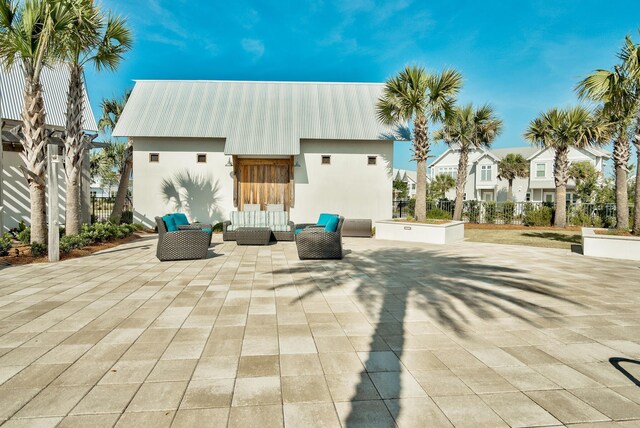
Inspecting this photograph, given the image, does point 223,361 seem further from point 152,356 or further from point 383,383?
point 383,383

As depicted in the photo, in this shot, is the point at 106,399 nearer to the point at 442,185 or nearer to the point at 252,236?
the point at 252,236

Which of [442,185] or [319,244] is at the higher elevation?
[442,185]

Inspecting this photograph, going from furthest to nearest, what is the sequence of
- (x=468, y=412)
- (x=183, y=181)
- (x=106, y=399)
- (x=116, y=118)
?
1. (x=116, y=118)
2. (x=183, y=181)
3. (x=106, y=399)
4. (x=468, y=412)

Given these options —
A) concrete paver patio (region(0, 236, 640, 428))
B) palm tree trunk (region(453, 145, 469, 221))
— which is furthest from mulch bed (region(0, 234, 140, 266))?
palm tree trunk (region(453, 145, 469, 221))

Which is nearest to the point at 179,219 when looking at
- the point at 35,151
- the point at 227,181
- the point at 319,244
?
the point at 35,151

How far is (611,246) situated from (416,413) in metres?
9.42

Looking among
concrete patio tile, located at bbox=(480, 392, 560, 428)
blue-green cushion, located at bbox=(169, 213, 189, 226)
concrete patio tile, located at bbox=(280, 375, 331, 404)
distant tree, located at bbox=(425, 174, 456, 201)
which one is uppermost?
distant tree, located at bbox=(425, 174, 456, 201)

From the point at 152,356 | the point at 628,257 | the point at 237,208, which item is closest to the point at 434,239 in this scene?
the point at 628,257

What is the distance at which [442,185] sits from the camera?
34781mm

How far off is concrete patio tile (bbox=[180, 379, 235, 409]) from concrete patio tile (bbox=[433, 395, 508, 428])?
1.47 meters

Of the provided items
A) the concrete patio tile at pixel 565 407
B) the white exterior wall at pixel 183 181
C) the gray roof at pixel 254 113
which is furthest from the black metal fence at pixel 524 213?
Result: the concrete patio tile at pixel 565 407

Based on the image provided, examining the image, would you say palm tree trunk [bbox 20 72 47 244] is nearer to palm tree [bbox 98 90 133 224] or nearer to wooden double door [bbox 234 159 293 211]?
palm tree [bbox 98 90 133 224]

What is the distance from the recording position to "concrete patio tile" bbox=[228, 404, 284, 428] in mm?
2109

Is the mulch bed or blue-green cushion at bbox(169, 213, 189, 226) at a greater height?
blue-green cushion at bbox(169, 213, 189, 226)
